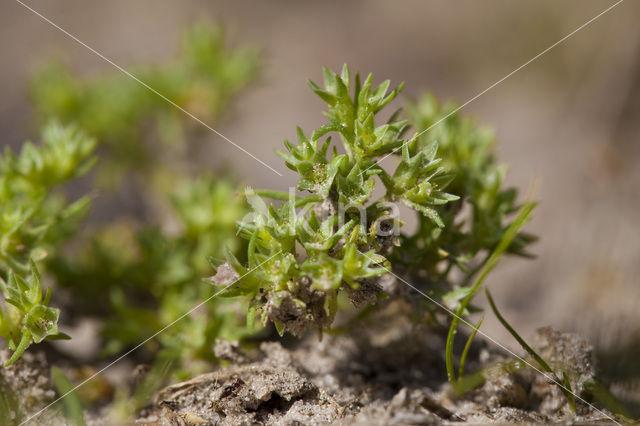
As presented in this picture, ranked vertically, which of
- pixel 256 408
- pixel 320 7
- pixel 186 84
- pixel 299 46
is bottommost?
pixel 256 408

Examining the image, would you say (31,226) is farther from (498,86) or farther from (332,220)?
(498,86)

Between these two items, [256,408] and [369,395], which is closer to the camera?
[256,408]

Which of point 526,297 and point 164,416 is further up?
point 526,297

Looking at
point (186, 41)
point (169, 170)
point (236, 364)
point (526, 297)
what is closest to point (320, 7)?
point (186, 41)

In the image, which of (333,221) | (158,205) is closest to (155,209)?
(158,205)


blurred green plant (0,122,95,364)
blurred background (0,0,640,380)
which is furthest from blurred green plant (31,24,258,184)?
blurred green plant (0,122,95,364)

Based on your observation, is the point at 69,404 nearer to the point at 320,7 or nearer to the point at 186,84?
the point at 186,84

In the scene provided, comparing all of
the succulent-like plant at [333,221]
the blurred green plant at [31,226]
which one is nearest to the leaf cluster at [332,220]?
the succulent-like plant at [333,221]

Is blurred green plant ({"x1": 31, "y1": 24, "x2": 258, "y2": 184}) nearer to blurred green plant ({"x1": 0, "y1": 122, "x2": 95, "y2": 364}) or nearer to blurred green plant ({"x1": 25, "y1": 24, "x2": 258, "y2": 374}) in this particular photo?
blurred green plant ({"x1": 25, "y1": 24, "x2": 258, "y2": 374})
